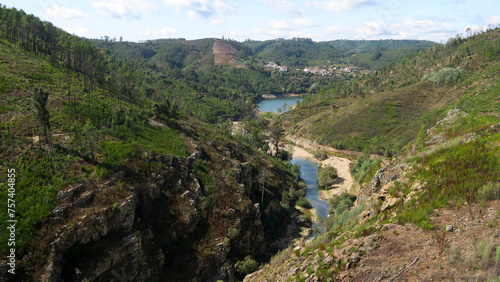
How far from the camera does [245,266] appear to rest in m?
38.4

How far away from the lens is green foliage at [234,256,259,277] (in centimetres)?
3828

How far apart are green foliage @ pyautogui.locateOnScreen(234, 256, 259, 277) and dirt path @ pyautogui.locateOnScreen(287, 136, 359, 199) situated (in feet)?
138

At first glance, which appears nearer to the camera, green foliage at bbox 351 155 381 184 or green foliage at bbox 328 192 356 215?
green foliage at bbox 328 192 356 215

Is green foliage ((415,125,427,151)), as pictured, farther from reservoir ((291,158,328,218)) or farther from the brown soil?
the brown soil

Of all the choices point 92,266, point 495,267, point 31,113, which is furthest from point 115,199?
point 495,267

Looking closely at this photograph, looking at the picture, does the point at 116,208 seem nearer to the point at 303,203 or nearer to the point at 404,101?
the point at 303,203

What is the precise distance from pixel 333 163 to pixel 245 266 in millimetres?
71971

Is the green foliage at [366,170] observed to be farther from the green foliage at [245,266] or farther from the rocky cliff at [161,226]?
the green foliage at [245,266]

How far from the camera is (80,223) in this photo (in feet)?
96.3

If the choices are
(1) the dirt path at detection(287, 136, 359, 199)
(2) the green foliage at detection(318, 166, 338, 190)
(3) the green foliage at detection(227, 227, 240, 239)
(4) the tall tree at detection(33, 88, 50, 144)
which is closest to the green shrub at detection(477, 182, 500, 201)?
(3) the green foliage at detection(227, 227, 240, 239)

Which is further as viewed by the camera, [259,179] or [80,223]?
[259,179]

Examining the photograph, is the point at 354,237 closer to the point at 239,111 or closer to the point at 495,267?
the point at 495,267

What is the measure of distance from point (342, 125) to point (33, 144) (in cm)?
Answer: 12093

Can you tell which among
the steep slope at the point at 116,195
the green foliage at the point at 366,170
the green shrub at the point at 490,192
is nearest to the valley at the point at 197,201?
the green shrub at the point at 490,192
